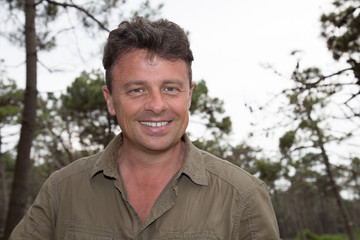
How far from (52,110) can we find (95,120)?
4374 millimetres

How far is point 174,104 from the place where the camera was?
5.78 feet

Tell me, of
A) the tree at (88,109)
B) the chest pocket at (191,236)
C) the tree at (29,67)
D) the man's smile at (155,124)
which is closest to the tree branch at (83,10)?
the tree at (29,67)

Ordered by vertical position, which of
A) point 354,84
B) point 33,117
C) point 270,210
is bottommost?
point 270,210

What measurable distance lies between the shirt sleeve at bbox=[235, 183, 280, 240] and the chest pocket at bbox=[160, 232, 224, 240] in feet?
0.39

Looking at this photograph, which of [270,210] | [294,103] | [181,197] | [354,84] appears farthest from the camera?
[294,103]

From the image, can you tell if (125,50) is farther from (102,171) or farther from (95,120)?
(95,120)

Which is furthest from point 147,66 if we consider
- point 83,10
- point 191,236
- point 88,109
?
point 88,109

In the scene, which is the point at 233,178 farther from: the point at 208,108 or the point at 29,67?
the point at 208,108

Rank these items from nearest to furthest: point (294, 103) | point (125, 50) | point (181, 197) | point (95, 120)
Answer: point (181, 197) < point (125, 50) < point (294, 103) < point (95, 120)

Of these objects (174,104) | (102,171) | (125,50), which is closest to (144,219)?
(102,171)

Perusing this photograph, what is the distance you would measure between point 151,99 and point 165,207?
0.55m

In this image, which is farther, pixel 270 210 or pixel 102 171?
pixel 102 171

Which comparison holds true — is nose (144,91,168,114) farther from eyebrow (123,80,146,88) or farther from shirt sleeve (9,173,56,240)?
shirt sleeve (9,173,56,240)

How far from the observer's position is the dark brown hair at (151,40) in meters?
1.77
